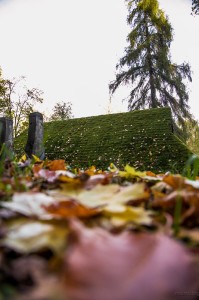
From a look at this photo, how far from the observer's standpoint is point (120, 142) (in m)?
8.84

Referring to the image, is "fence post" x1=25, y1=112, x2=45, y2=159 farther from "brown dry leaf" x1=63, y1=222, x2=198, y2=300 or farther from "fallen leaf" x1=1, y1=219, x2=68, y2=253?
"brown dry leaf" x1=63, y1=222, x2=198, y2=300

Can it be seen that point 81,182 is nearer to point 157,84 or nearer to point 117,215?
point 117,215

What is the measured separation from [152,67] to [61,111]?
522 inches

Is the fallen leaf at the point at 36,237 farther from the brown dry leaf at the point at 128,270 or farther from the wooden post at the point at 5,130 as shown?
the wooden post at the point at 5,130

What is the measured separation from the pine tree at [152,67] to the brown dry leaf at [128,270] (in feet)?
58.1

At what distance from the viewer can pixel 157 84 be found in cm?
1780

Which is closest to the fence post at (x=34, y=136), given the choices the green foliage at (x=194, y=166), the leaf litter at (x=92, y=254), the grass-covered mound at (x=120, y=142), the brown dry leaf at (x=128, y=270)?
the green foliage at (x=194, y=166)

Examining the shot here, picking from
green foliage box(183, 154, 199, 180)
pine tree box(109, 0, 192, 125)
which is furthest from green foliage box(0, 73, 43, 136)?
green foliage box(183, 154, 199, 180)

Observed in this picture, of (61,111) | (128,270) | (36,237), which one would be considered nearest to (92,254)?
(128,270)

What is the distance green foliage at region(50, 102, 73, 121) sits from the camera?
93.6ft

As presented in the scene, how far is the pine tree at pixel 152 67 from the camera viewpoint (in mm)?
17766

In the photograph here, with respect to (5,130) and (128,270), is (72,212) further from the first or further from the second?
(5,130)

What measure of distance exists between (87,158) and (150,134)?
2.14m

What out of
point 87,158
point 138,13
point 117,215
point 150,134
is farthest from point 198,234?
point 138,13
